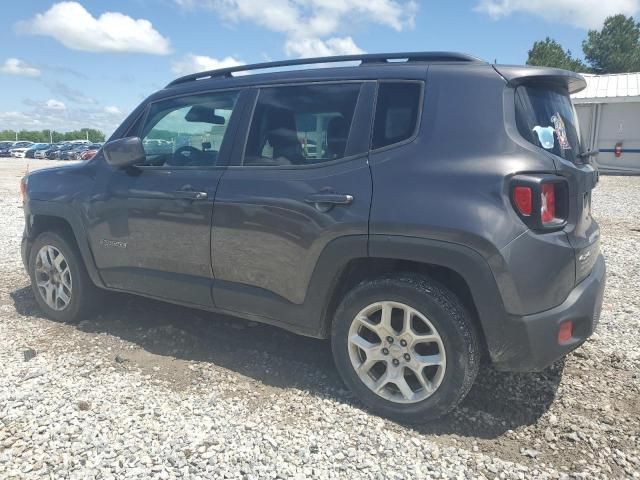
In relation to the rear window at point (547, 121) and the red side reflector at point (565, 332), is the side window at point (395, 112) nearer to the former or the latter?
the rear window at point (547, 121)

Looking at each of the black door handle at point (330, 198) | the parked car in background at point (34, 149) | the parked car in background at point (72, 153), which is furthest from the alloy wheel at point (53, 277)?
the parked car in background at point (34, 149)

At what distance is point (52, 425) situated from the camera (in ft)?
9.49

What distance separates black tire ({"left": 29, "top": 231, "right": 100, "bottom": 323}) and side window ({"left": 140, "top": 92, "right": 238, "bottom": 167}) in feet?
3.67

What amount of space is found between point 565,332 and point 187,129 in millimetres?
2805

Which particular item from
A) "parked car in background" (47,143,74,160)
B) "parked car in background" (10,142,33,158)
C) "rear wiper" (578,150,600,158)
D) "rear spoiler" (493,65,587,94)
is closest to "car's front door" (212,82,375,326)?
"rear spoiler" (493,65,587,94)

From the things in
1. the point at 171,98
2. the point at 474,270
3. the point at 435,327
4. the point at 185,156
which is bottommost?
the point at 435,327

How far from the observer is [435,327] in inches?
108

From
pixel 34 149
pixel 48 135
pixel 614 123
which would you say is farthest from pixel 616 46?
pixel 48 135

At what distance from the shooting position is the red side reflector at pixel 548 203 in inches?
99.8

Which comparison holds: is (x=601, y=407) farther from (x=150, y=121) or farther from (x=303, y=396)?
(x=150, y=121)

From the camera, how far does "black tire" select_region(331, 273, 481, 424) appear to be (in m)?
2.70

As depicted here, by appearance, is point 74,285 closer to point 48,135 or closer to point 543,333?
point 543,333

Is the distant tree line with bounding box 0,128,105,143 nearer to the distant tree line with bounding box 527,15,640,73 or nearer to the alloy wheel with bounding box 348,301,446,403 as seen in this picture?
the distant tree line with bounding box 527,15,640,73

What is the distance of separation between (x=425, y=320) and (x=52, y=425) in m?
2.14
